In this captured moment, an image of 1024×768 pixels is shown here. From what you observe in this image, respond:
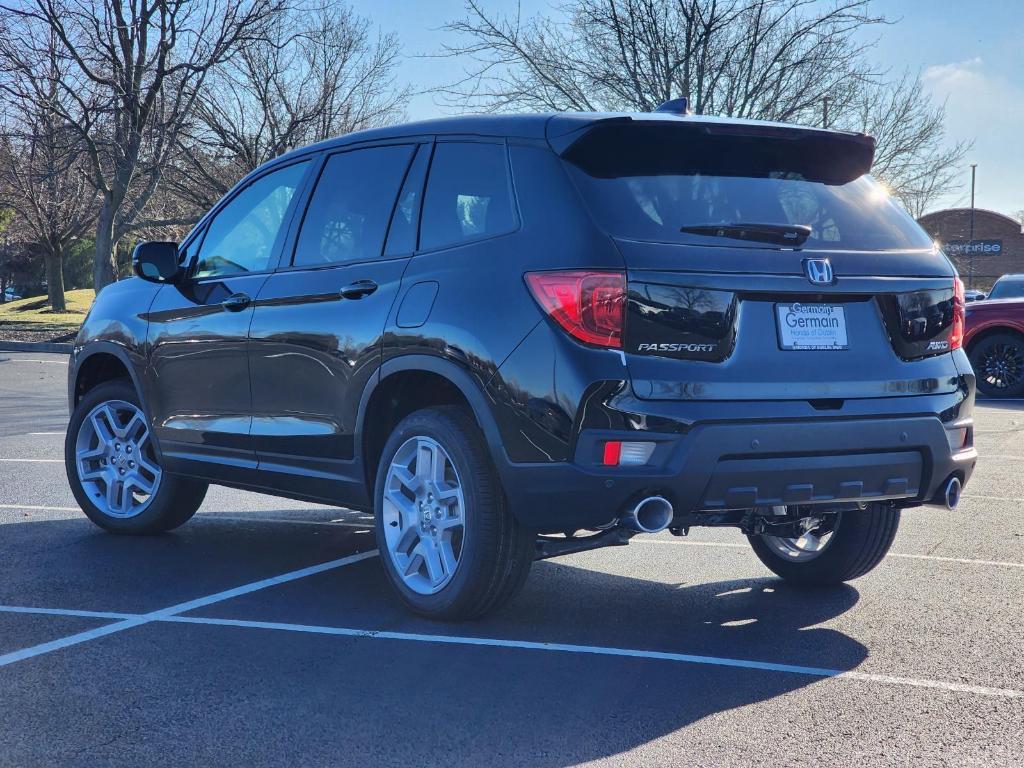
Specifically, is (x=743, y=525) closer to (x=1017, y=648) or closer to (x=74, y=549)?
(x=1017, y=648)

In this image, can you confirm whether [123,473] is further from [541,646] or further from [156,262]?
[541,646]

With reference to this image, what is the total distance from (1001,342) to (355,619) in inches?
543

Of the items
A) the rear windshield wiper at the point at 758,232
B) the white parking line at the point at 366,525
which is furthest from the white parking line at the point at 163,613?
the rear windshield wiper at the point at 758,232

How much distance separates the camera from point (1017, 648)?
459 cm

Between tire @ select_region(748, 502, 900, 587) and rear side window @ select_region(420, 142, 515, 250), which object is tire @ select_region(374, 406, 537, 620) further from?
tire @ select_region(748, 502, 900, 587)

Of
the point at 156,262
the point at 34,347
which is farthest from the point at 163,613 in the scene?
the point at 34,347

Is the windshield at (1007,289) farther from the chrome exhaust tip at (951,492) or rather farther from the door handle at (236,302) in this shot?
the door handle at (236,302)

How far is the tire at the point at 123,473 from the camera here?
6.78 metres

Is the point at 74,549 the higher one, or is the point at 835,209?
the point at 835,209

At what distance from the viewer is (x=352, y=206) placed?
18.3ft

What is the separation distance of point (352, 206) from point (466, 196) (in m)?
0.82

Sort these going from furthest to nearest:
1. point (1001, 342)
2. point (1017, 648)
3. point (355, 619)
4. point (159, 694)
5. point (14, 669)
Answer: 1. point (1001, 342)
2. point (355, 619)
3. point (1017, 648)
4. point (14, 669)
5. point (159, 694)

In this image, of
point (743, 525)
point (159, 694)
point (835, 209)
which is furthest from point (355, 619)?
point (835, 209)

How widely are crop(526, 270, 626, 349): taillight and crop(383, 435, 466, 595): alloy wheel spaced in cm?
81
